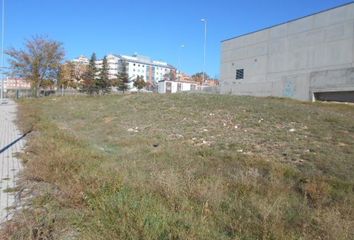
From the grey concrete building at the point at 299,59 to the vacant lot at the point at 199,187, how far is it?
917 inches

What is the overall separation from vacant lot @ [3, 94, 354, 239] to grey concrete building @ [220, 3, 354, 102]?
23.3 meters

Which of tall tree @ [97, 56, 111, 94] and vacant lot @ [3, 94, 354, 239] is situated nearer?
vacant lot @ [3, 94, 354, 239]

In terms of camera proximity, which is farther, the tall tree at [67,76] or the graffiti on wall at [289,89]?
the tall tree at [67,76]

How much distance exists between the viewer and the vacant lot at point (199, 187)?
13.9 ft

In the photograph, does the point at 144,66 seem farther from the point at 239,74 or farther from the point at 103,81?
the point at 239,74

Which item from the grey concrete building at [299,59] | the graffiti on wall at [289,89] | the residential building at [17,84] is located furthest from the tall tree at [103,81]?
the graffiti on wall at [289,89]

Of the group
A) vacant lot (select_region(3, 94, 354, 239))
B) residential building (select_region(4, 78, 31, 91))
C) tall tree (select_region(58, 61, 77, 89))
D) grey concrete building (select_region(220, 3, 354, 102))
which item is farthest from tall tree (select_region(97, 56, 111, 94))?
vacant lot (select_region(3, 94, 354, 239))

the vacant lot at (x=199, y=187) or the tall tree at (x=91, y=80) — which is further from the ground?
the tall tree at (x=91, y=80)

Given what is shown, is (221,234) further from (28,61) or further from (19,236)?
(28,61)

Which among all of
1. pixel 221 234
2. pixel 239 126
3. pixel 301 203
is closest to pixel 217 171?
pixel 301 203

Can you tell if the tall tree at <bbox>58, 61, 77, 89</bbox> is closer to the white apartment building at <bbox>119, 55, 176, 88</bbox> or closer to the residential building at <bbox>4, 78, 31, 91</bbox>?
the residential building at <bbox>4, 78, 31, 91</bbox>

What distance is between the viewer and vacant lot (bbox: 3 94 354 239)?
13.9 feet

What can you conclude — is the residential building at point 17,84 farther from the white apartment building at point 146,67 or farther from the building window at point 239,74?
the white apartment building at point 146,67

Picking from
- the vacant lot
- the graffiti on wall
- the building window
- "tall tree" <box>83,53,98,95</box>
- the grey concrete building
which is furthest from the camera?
"tall tree" <box>83,53,98,95</box>
